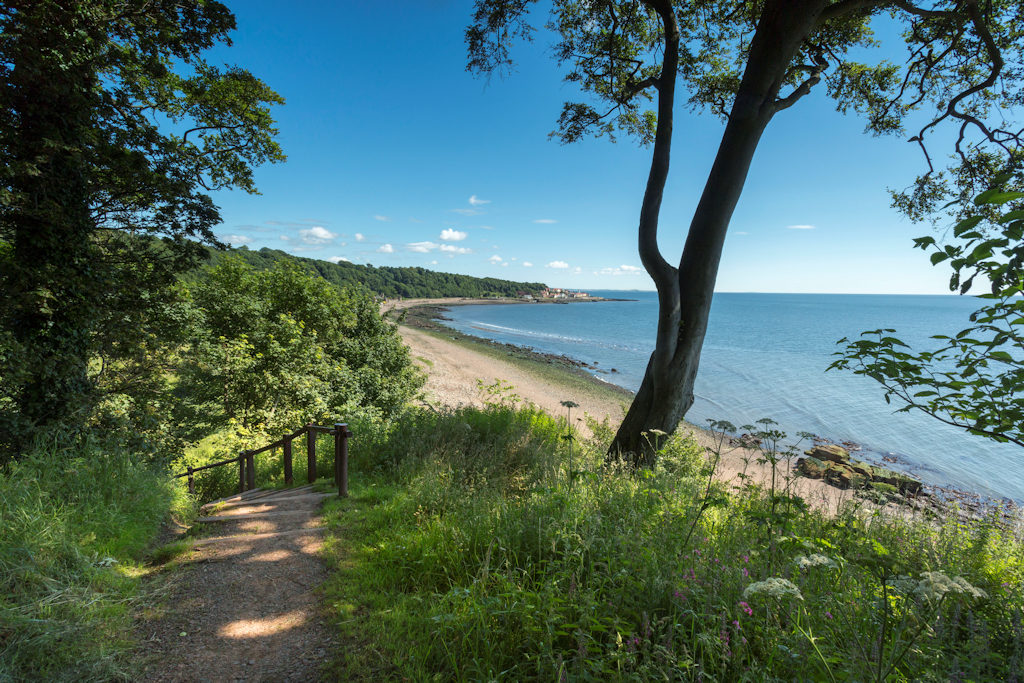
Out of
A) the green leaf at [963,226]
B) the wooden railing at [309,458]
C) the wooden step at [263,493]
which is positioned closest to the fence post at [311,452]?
the wooden railing at [309,458]

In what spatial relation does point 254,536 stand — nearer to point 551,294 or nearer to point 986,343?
point 986,343

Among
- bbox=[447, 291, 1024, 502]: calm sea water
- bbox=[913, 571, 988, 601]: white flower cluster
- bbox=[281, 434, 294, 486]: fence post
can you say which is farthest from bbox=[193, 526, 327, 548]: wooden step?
bbox=[447, 291, 1024, 502]: calm sea water

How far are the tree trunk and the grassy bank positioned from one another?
1679 millimetres

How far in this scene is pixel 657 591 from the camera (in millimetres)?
2279

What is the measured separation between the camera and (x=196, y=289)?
44.1 ft

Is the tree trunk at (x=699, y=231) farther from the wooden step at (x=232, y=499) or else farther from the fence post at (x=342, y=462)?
the wooden step at (x=232, y=499)

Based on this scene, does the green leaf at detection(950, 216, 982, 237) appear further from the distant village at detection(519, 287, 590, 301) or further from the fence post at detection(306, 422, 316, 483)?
the distant village at detection(519, 287, 590, 301)

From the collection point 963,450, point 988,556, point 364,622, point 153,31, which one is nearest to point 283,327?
point 153,31

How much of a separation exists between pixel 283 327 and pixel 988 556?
13.8 metres

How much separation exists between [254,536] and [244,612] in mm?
1442

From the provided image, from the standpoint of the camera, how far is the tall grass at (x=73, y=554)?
97.5 inches

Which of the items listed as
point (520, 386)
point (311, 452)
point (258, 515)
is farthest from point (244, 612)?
point (520, 386)

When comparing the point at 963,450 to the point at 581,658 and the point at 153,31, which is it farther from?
the point at 153,31

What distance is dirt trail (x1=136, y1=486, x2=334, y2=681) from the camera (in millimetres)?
2697
